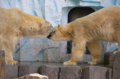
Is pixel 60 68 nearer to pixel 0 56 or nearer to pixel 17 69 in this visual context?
pixel 17 69

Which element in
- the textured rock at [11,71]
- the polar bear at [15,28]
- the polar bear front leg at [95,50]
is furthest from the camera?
the polar bear front leg at [95,50]

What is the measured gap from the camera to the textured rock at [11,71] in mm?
3730

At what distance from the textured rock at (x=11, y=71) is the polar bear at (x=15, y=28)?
0.30 m

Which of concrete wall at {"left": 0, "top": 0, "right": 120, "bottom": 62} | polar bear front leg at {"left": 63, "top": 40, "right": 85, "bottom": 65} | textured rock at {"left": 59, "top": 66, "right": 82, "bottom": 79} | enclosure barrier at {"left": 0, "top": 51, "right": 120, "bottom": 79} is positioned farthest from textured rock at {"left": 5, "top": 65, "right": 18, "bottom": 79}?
concrete wall at {"left": 0, "top": 0, "right": 120, "bottom": 62}

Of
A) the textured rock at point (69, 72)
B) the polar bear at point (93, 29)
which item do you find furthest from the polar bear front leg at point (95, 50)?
the textured rock at point (69, 72)

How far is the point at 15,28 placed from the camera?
4.32m

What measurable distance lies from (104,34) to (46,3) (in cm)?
186

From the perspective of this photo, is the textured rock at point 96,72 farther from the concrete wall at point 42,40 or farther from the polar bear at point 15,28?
the concrete wall at point 42,40

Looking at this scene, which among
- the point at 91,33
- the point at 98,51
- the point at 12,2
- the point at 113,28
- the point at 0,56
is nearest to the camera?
the point at 0,56

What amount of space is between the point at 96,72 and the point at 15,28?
178 cm

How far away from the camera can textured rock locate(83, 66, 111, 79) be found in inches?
149

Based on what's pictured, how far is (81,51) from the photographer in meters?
4.39

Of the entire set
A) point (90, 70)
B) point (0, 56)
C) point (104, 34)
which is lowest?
point (90, 70)

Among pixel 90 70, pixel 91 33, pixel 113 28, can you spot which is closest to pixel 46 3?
pixel 91 33
